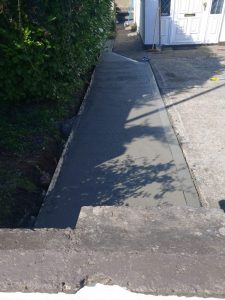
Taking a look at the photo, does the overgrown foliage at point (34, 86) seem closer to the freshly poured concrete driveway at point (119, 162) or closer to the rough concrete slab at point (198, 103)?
the freshly poured concrete driveway at point (119, 162)

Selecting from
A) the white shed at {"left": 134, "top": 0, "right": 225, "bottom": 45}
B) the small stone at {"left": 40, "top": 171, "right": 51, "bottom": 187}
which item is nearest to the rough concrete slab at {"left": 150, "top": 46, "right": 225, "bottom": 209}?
the white shed at {"left": 134, "top": 0, "right": 225, "bottom": 45}

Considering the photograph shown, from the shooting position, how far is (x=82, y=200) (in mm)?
4148

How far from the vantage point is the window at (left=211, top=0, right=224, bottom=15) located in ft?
43.3

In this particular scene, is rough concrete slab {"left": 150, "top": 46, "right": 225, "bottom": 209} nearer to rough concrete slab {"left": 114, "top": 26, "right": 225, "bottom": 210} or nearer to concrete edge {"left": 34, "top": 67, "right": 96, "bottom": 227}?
rough concrete slab {"left": 114, "top": 26, "right": 225, "bottom": 210}

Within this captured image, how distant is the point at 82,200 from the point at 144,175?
110cm

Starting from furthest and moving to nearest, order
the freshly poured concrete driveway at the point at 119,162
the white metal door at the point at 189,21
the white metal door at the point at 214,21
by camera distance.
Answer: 1. the white metal door at the point at 214,21
2. the white metal door at the point at 189,21
3. the freshly poured concrete driveway at the point at 119,162

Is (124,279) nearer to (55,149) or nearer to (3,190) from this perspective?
(3,190)

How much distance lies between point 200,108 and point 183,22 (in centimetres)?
790

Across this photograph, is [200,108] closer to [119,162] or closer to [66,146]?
[119,162]

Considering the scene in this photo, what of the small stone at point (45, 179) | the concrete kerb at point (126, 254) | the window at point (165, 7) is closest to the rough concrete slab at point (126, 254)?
the concrete kerb at point (126, 254)

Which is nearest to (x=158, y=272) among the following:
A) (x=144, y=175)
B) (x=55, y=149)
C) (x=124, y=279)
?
(x=124, y=279)

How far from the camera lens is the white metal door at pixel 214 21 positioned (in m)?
13.3

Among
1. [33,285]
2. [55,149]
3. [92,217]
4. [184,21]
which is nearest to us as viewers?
[33,285]

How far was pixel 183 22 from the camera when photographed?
13.5 m
